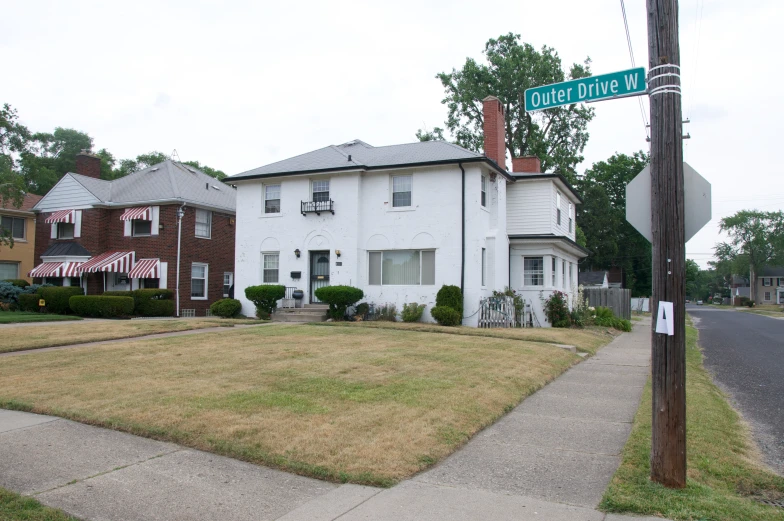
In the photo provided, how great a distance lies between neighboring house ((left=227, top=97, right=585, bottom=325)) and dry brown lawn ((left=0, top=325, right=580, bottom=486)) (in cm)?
707

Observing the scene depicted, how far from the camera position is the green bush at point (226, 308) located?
22.1 metres

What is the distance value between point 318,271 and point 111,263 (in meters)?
10.0

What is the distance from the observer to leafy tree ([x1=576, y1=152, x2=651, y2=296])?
52656 millimetres

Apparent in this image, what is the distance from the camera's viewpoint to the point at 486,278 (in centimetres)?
2075

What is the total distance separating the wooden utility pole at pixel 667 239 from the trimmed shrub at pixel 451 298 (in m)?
14.0

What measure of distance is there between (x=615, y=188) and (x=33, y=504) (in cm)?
6061

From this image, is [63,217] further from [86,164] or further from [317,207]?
[317,207]

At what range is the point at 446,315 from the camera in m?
19.0

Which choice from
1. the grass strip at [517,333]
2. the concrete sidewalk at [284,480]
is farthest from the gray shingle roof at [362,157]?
the concrete sidewalk at [284,480]

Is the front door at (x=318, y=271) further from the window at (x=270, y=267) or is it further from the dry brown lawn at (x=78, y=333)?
the dry brown lawn at (x=78, y=333)

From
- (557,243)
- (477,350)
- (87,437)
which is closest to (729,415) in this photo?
(477,350)

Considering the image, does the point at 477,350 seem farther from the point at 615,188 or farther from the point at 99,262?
the point at 615,188

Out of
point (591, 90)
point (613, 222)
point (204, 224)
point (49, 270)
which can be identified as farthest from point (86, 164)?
point (613, 222)

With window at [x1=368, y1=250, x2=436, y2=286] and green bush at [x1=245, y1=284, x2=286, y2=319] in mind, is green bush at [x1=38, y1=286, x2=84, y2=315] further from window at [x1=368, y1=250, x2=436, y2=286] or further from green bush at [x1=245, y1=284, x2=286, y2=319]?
window at [x1=368, y1=250, x2=436, y2=286]
